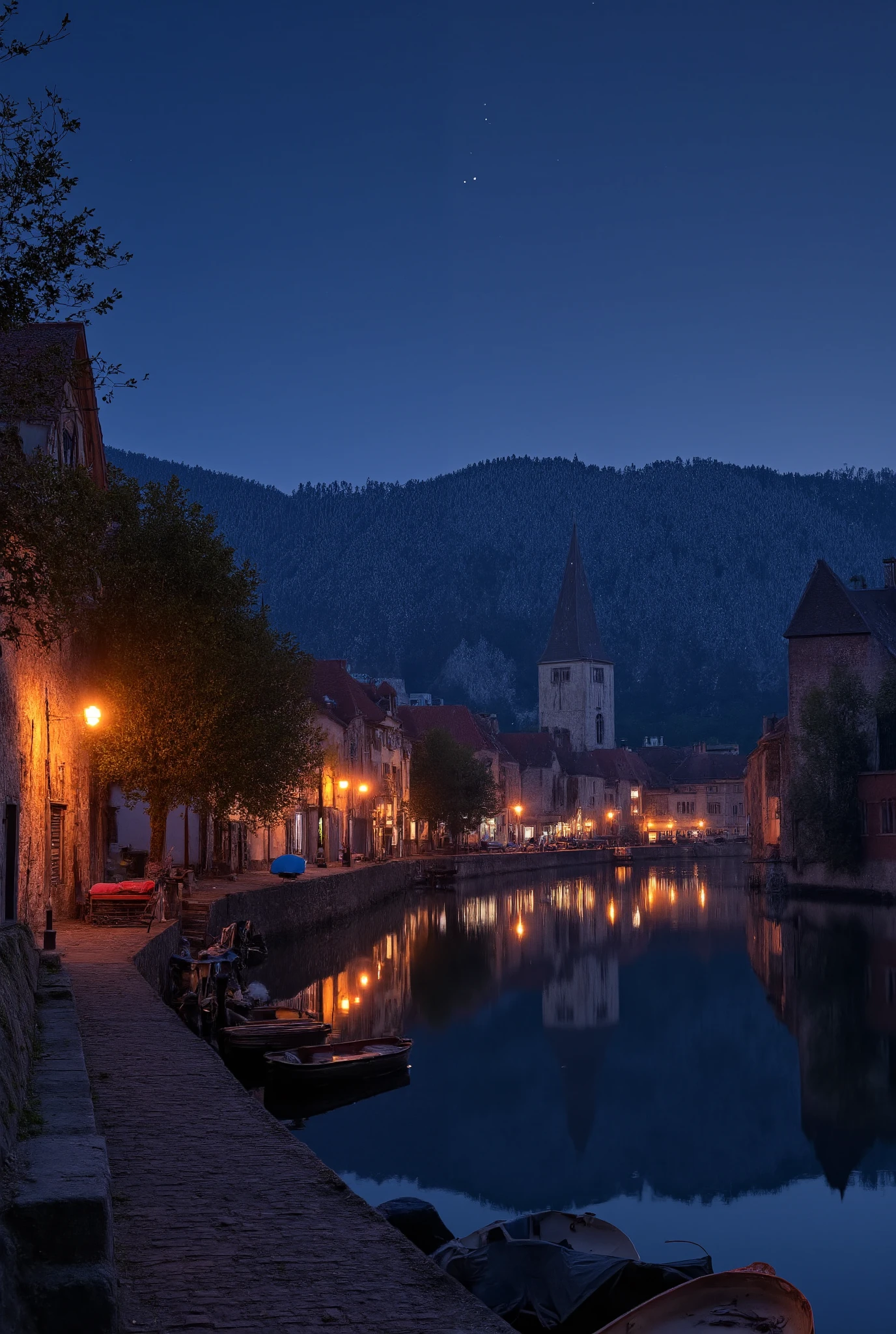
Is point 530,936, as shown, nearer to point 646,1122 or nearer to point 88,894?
point 88,894

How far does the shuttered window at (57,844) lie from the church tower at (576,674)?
148385 millimetres

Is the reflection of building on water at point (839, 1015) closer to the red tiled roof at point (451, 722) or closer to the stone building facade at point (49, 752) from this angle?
the stone building facade at point (49, 752)

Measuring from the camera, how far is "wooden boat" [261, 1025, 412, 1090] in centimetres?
2073

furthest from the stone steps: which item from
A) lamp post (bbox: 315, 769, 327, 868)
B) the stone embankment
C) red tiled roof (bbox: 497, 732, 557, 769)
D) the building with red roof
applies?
red tiled roof (bbox: 497, 732, 557, 769)

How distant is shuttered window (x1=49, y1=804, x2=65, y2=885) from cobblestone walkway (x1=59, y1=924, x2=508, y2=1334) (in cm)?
1601

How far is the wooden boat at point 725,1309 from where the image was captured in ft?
30.8

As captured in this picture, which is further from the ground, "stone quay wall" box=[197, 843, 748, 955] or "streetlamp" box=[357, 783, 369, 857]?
"streetlamp" box=[357, 783, 369, 857]

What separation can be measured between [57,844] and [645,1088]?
14.5m

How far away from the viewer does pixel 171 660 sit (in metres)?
36.2

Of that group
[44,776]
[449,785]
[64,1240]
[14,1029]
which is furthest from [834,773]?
[64,1240]

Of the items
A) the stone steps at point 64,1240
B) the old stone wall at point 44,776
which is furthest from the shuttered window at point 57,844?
the stone steps at point 64,1240

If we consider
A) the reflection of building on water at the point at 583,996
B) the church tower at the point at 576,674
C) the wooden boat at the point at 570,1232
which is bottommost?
the reflection of building on water at the point at 583,996

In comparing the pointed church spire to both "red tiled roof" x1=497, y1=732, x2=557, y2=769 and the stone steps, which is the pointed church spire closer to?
"red tiled roof" x1=497, y1=732, x2=557, y2=769

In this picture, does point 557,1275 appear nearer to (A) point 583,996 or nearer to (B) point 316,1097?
(B) point 316,1097
